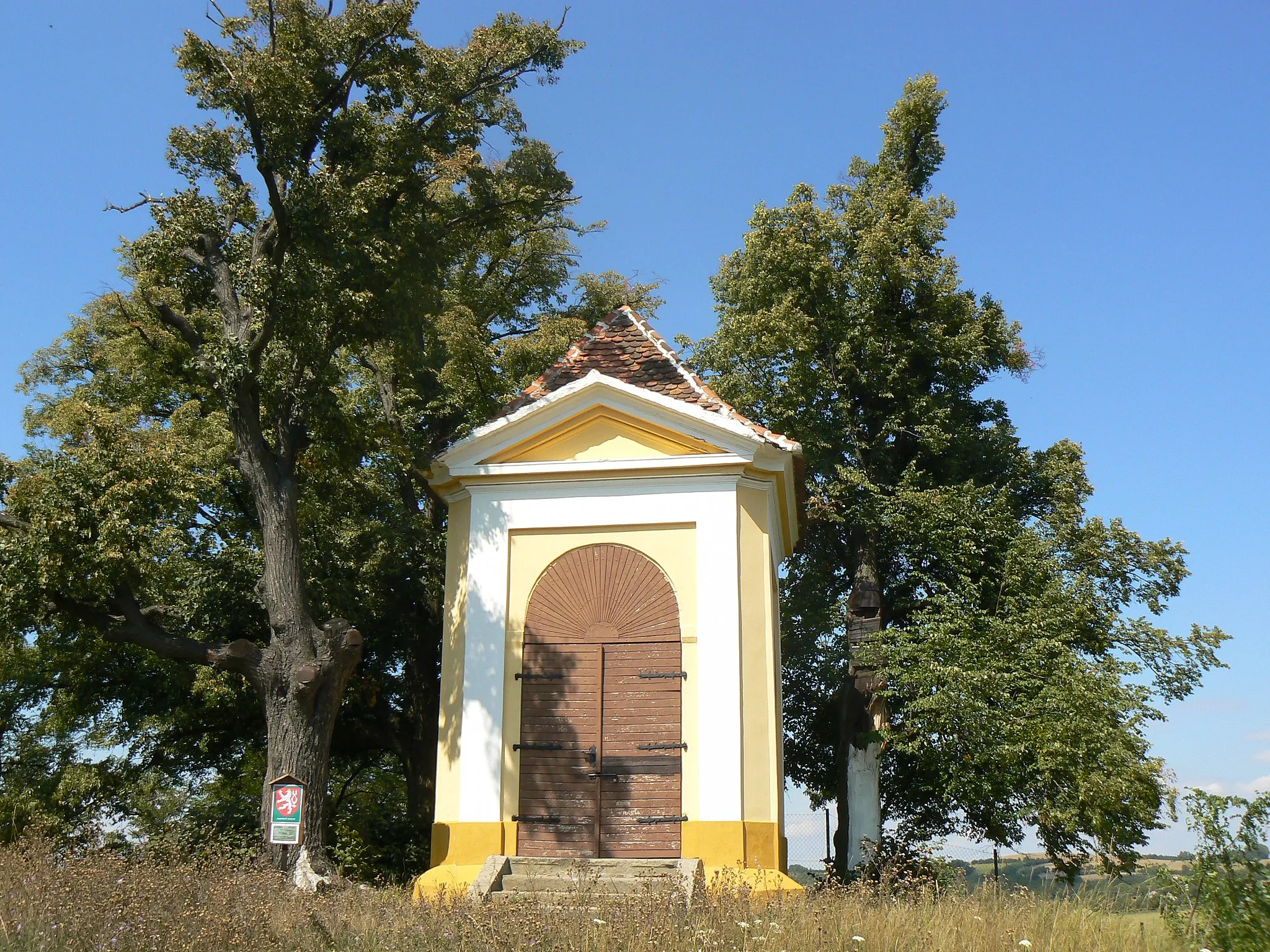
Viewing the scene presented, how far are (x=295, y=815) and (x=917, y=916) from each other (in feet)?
18.0

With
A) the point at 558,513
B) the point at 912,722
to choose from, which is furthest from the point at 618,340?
the point at 912,722

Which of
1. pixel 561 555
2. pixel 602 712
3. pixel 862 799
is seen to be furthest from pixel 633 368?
pixel 862 799

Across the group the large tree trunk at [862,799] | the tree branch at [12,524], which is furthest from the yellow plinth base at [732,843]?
the tree branch at [12,524]

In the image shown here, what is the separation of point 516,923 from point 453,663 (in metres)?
6.45

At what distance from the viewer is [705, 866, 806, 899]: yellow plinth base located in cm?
1073

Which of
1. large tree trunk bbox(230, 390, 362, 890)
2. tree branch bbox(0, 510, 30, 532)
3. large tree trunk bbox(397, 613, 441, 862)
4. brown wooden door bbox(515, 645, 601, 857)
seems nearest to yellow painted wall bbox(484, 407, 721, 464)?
brown wooden door bbox(515, 645, 601, 857)

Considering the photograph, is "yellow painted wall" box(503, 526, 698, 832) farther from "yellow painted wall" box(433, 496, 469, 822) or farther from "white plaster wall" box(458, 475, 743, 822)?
"yellow painted wall" box(433, 496, 469, 822)

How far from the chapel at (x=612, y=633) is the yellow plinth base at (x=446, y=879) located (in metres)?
0.04

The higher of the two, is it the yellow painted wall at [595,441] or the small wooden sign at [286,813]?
the yellow painted wall at [595,441]

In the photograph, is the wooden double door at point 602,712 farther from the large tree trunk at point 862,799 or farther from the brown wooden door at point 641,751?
the large tree trunk at point 862,799

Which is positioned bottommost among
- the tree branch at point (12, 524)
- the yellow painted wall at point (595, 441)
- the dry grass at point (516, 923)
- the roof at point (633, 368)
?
the dry grass at point (516, 923)

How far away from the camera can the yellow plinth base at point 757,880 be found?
1073cm

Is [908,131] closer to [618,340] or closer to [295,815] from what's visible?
[618,340]

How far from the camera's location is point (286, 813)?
398 inches
